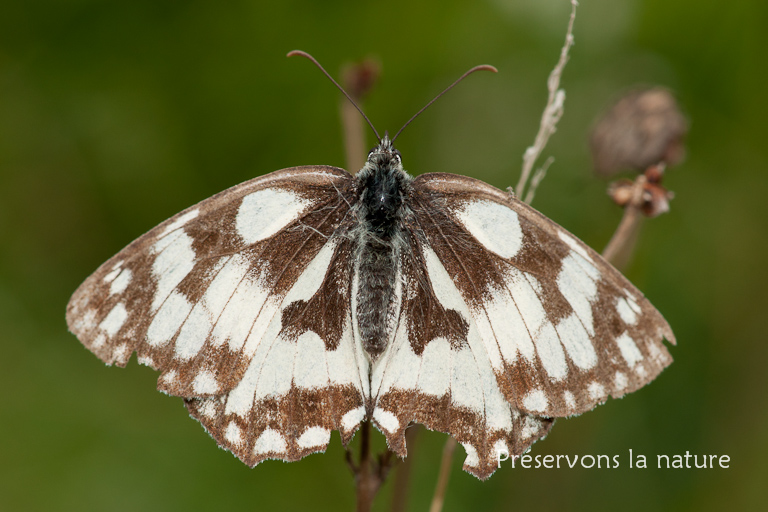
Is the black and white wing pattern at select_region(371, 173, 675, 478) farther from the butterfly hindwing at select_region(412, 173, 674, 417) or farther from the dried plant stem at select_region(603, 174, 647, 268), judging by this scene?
the dried plant stem at select_region(603, 174, 647, 268)

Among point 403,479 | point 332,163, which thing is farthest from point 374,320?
point 332,163

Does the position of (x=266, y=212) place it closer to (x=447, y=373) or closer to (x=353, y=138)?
(x=353, y=138)

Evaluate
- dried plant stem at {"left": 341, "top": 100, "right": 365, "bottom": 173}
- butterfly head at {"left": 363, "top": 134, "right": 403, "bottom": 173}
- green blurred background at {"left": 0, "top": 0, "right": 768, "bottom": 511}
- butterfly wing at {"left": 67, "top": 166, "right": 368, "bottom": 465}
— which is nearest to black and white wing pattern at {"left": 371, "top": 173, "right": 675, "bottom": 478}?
butterfly head at {"left": 363, "top": 134, "right": 403, "bottom": 173}

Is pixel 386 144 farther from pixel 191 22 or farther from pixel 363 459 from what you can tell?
pixel 191 22

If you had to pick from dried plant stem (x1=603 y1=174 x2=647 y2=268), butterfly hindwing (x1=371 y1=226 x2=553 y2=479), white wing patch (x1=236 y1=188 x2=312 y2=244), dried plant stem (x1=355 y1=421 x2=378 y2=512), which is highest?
dried plant stem (x1=603 y1=174 x2=647 y2=268)

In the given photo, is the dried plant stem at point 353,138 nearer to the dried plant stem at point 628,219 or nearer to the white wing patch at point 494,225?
the white wing patch at point 494,225

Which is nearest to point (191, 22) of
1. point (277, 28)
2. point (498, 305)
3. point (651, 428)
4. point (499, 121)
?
point (277, 28)

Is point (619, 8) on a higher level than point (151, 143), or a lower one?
higher
